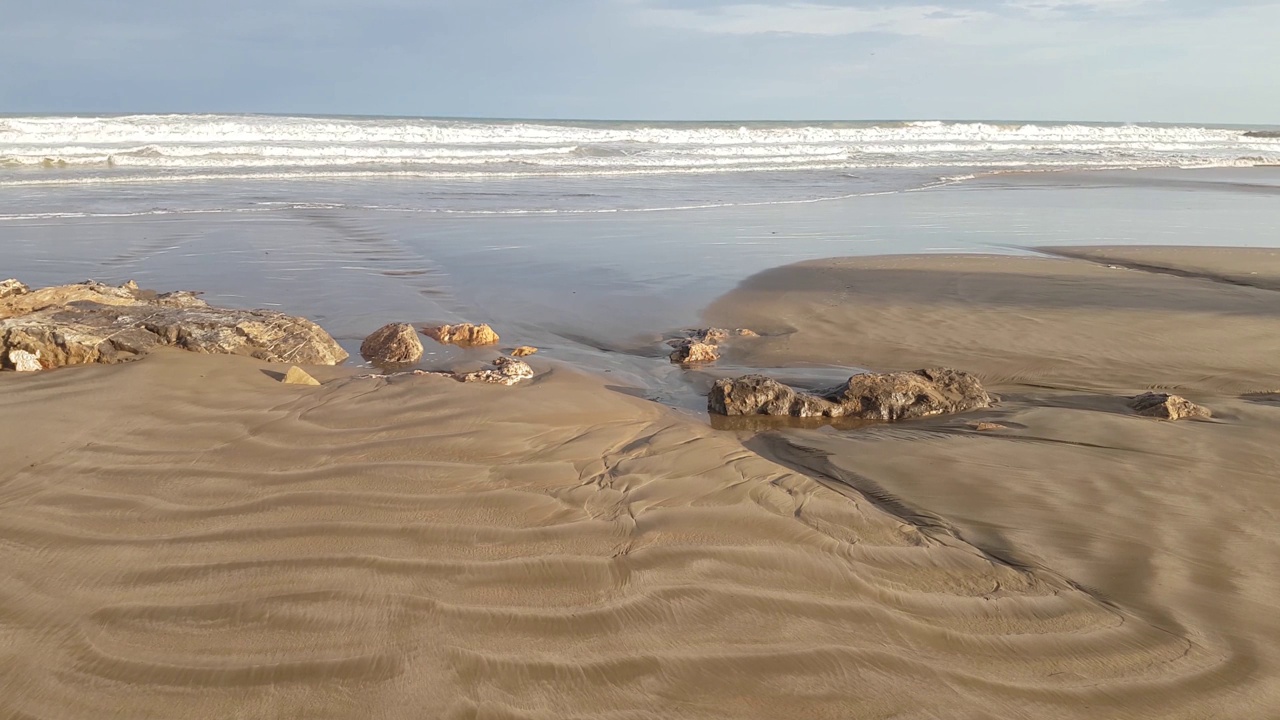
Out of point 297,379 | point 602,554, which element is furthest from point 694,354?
point 602,554

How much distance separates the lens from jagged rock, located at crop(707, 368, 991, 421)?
4.36 m

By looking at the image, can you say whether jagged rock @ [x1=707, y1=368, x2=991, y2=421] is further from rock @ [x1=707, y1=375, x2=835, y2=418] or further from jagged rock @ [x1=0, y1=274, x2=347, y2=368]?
jagged rock @ [x1=0, y1=274, x2=347, y2=368]

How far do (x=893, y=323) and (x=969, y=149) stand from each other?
111ft

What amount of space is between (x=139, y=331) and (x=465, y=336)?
192cm

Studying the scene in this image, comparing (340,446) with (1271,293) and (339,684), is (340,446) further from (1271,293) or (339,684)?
(1271,293)

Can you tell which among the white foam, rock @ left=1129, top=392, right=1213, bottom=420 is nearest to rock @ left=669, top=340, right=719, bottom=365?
rock @ left=1129, top=392, right=1213, bottom=420

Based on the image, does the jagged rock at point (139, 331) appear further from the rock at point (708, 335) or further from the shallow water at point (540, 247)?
the rock at point (708, 335)

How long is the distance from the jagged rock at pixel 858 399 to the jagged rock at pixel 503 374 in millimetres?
1060

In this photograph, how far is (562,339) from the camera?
20.0 ft

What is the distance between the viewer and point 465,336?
5.77 meters

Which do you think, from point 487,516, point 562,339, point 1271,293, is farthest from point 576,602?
point 1271,293

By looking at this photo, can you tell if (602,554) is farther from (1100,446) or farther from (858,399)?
(1100,446)

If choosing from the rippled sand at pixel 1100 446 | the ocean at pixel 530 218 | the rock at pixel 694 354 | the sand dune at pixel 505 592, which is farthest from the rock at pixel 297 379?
the rippled sand at pixel 1100 446

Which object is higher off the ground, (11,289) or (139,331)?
(11,289)
